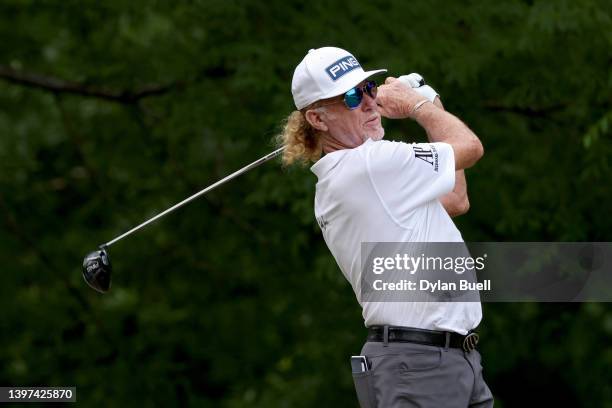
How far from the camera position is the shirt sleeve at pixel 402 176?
4.21m

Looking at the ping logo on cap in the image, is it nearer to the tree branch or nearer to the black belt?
the black belt

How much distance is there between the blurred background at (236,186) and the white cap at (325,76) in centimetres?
340

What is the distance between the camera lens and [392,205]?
422 centimetres

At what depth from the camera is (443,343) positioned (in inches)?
164

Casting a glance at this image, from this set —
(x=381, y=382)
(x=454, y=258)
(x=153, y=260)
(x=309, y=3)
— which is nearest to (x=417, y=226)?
(x=454, y=258)

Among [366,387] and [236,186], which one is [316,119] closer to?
[366,387]

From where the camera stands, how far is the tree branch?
1012cm

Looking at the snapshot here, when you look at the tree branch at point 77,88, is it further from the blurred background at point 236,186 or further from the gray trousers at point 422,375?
the gray trousers at point 422,375

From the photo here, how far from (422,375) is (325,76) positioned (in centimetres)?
104

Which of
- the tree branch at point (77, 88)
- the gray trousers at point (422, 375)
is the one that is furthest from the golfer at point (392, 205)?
the tree branch at point (77, 88)

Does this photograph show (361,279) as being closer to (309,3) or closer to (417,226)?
(417,226)

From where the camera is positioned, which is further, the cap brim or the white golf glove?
the white golf glove

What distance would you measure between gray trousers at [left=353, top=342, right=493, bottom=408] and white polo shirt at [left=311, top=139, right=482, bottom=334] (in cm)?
8

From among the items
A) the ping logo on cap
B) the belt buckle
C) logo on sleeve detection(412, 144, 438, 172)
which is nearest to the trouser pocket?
the belt buckle
